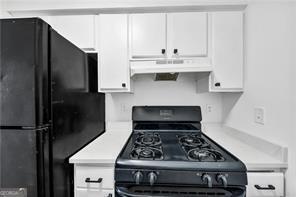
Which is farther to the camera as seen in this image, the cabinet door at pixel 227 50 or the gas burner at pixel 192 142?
the cabinet door at pixel 227 50

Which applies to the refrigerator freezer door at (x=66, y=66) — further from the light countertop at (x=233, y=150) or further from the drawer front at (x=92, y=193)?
the drawer front at (x=92, y=193)

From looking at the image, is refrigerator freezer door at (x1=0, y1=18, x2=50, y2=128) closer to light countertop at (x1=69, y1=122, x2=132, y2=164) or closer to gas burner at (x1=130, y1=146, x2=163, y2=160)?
light countertop at (x1=69, y1=122, x2=132, y2=164)

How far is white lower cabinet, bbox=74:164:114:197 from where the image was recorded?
96cm

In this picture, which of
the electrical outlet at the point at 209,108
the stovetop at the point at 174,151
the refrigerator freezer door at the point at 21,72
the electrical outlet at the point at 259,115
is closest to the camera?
the refrigerator freezer door at the point at 21,72

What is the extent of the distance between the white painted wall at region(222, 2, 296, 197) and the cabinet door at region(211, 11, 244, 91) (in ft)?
0.21

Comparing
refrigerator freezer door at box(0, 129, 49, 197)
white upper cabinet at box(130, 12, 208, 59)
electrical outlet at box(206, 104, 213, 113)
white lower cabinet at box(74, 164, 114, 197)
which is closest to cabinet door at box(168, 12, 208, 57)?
white upper cabinet at box(130, 12, 208, 59)

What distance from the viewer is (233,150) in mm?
1109

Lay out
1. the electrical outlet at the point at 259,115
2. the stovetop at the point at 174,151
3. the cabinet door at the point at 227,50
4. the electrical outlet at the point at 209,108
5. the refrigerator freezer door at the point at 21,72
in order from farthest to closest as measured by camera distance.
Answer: the electrical outlet at the point at 209,108 → the cabinet door at the point at 227,50 → the electrical outlet at the point at 259,115 → the stovetop at the point at 174,151 → the refrigerator freezer door at the point at 21,72

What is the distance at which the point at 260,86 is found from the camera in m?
1.18

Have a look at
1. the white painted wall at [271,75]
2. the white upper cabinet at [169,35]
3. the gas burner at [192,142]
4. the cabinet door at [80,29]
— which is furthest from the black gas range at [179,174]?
the cabinet door at [80,29]

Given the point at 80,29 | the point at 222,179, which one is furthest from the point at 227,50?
the point at 80,29

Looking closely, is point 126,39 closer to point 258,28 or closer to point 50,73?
point 50,73

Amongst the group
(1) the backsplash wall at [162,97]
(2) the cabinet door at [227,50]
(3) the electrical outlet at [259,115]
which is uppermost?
(2) the cabinet door at [227,50]

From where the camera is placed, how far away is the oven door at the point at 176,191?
2.81 feet
